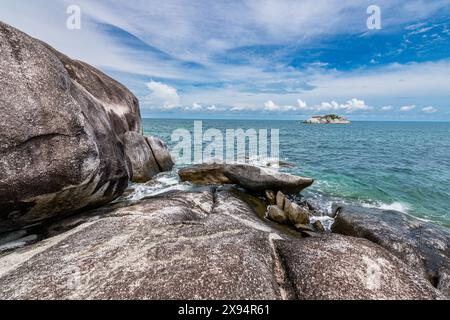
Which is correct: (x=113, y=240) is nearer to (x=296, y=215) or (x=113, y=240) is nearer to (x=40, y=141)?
(x=40, y=141)

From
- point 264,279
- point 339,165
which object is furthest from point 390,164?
point 264,279

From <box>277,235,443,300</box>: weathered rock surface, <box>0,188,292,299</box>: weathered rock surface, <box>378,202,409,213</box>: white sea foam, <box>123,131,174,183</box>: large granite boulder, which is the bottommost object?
<box>378,202,409,213</box>: white sea foam

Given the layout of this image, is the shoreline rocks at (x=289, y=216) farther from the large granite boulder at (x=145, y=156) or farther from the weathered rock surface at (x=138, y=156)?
the large granite boulder at (x=145, y=156)

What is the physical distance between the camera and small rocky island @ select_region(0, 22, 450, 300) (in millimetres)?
5699

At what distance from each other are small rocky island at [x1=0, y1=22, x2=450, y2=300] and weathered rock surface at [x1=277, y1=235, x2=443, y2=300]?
31 mm

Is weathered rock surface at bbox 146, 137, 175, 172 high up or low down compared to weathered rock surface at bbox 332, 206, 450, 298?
up

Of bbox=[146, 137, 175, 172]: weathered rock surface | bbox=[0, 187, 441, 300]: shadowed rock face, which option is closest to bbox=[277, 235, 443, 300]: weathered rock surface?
bbox=[0, 187, 441, 300]: shadowed rock face

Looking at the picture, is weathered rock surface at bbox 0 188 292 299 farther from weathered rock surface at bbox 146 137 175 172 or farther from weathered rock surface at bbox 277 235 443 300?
weathered rock surface at bbox 146 137 175 172

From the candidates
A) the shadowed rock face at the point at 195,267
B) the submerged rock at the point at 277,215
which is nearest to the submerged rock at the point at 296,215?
the submerged rock at the point at 277,215

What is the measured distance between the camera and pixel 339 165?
34344mm

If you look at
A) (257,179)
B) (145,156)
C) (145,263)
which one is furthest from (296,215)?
→ (145,156)

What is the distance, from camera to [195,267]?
6.07m
